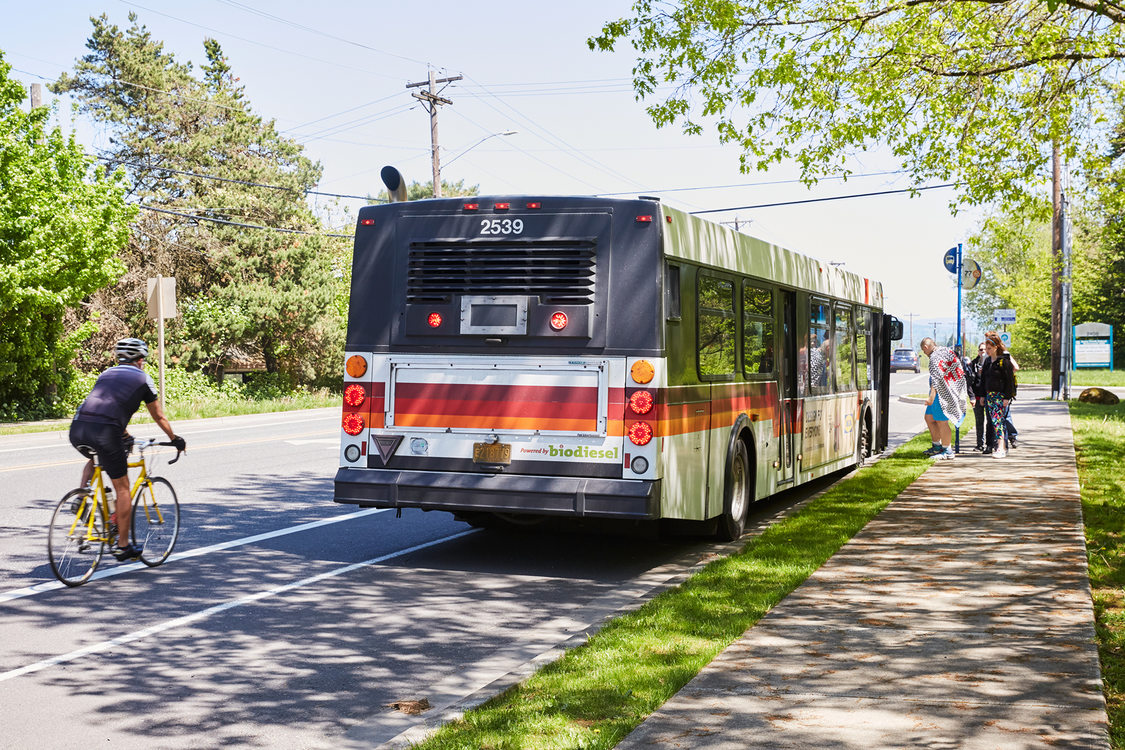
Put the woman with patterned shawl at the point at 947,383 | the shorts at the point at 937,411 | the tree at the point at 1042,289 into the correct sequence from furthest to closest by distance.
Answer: the tree at the point at 1042,289, the shorts at the point at 937,411, the woman with patterned shawl at the point at 947,383

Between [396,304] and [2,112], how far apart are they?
20340 millimetres

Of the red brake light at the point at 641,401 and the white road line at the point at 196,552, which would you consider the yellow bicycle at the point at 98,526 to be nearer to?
the white road line at the point at 196,552

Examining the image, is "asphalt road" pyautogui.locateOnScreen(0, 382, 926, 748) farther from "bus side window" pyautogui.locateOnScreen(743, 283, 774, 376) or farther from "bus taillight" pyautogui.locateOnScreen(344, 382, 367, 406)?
"bus side window" pyautogui.locateOnScreen(743, 283, 774, 376)

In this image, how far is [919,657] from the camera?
19.7 ft

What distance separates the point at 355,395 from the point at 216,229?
36738mm

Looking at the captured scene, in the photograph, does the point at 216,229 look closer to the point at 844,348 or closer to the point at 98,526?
the point at 844,348

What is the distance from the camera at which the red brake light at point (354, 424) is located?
9.10m

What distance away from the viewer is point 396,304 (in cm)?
914

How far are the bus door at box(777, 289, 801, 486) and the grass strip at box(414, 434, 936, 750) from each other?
1587mm

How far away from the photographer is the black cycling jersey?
825cm

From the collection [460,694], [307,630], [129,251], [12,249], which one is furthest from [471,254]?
[129,251]

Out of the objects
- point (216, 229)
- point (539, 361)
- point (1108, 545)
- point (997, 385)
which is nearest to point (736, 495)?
point (539, 361)

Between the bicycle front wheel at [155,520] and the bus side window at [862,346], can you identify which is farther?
the bus side window at [862,346]

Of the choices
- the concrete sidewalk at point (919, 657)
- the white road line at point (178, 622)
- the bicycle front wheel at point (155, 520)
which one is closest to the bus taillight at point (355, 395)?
the white road line at point (178, 622)
